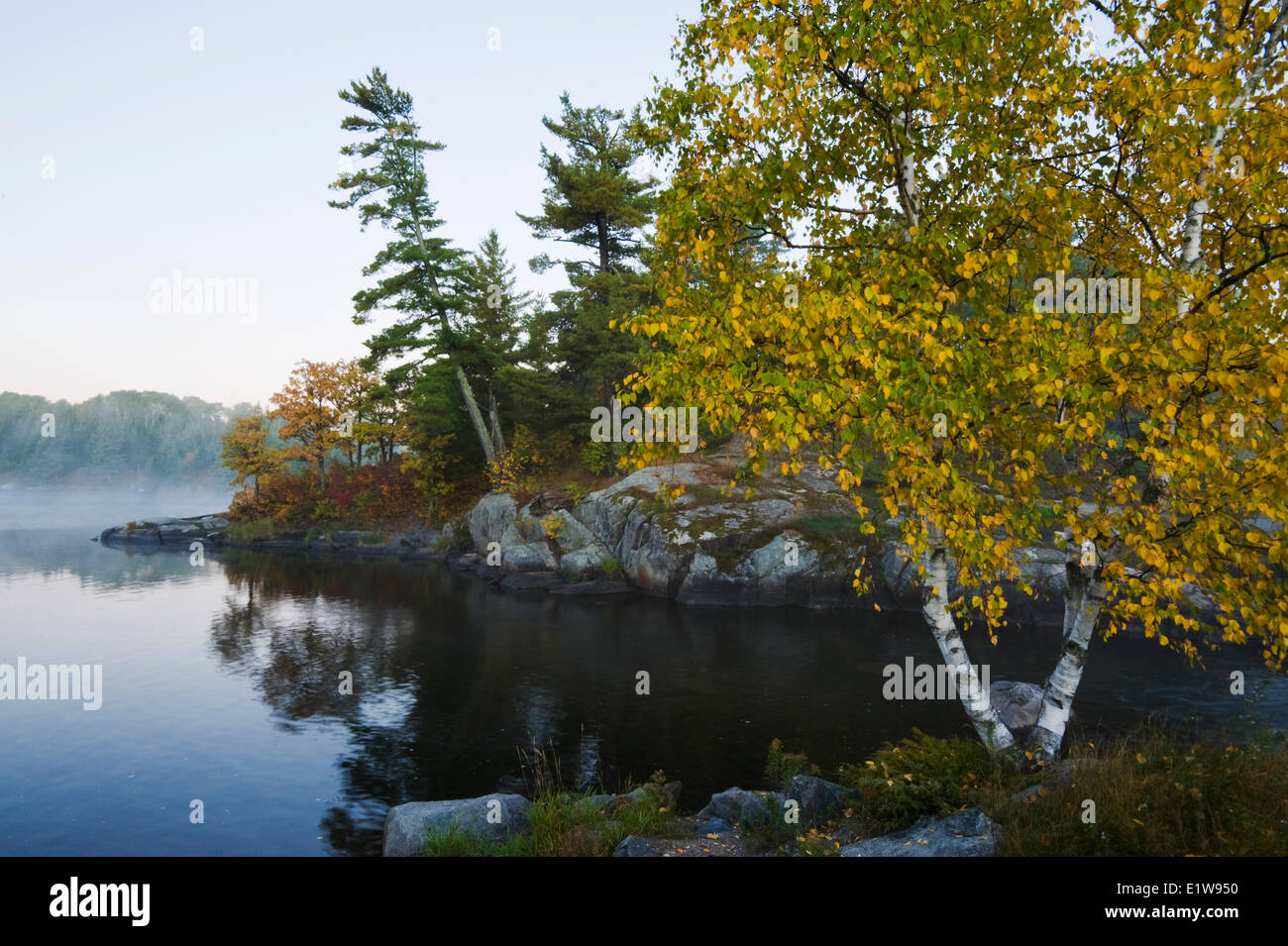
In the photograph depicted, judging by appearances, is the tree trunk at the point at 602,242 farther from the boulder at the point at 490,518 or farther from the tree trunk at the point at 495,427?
the boulder at the point at 490,518

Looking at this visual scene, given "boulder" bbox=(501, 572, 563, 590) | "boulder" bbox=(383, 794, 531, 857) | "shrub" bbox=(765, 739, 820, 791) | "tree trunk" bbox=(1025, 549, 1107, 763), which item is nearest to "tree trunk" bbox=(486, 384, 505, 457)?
"boulder" bbox=(501, 572, 563, 590)

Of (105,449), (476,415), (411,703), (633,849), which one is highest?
(105,449)

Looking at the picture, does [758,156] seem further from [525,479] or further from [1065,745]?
[525,479]

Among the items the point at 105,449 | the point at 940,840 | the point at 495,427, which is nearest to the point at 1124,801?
the point at 940,840

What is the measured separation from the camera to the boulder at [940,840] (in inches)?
309

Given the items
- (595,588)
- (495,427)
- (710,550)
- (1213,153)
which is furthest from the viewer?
(495,427)

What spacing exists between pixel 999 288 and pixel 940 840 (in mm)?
7408

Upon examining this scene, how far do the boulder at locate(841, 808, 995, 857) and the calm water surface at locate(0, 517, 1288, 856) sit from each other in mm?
5588

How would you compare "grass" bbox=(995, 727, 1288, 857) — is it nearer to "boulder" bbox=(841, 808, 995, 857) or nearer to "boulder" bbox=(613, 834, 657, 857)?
"boulder" bbox=(841, 808, 995, 857)

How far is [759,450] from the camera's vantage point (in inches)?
395

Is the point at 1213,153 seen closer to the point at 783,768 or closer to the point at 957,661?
the point at 957,661

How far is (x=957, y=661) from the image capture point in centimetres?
1091

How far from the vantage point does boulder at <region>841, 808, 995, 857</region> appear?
25.8ft
